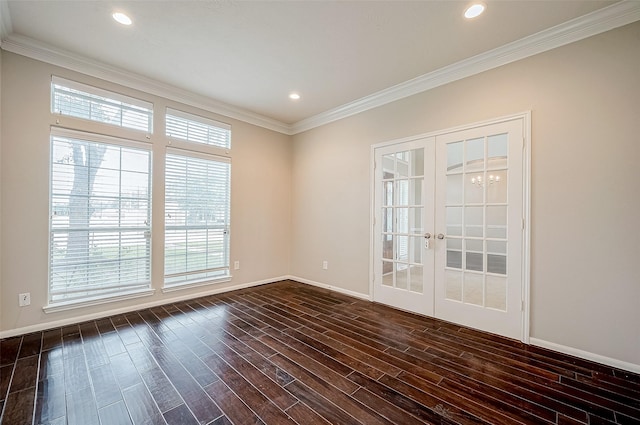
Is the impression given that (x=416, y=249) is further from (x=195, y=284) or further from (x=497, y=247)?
(x=195, y=284)

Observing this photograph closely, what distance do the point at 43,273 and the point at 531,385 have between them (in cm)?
449

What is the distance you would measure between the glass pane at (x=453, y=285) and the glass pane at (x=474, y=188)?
0.83 meters

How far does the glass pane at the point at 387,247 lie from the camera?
145 inches

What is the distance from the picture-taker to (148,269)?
3.50 m

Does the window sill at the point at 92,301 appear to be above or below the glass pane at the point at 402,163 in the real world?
below

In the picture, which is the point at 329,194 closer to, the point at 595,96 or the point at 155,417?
the point at 595,96

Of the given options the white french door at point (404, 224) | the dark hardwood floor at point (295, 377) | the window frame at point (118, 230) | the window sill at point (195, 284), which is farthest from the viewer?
the window sill at point (195, 284)

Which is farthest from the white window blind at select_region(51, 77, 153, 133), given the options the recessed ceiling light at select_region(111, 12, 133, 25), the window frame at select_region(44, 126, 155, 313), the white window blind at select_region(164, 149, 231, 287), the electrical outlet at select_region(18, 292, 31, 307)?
the electrical outlet at select_region(18, 292, 31, 307)

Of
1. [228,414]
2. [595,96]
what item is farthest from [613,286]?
[228,414]

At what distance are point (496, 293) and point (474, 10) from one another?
8.56 ft

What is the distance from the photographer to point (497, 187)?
281 cm

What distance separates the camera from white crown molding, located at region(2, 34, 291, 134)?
105 inches

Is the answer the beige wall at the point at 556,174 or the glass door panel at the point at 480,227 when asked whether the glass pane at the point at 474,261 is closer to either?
the glass door panel at the point at 480,227

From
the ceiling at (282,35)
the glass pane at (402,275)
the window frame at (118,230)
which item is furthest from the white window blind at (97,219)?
the glass pane at (402,275)
